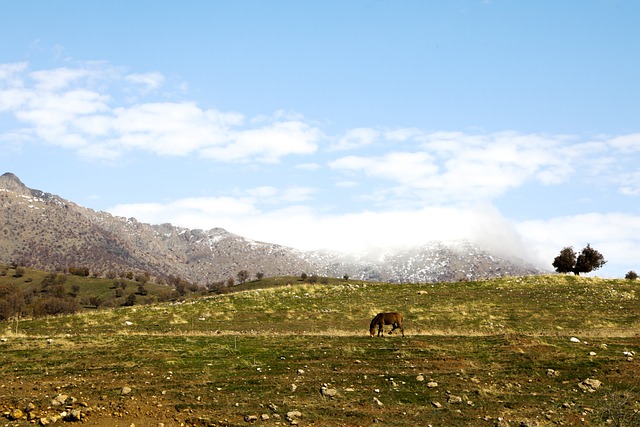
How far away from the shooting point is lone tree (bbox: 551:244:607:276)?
264 ft

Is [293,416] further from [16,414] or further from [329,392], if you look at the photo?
[16,414]

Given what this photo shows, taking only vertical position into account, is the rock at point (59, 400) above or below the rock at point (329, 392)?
below

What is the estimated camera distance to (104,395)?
2023 centimetres

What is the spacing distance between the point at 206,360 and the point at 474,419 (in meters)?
12.4

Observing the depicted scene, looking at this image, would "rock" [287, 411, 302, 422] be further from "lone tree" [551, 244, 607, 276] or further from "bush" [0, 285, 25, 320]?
"bush" [0, 285, 25, 320]

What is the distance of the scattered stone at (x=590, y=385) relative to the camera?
22.3m

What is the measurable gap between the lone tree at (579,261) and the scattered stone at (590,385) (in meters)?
64.4

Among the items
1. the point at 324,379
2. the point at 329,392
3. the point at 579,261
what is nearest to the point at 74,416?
the point at 329,392

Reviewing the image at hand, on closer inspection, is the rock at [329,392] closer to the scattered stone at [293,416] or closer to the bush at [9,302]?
Result: the scattered stone at [293,416]

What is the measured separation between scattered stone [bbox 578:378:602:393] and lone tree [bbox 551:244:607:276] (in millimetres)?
64357

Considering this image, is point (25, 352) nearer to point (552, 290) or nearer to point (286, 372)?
point (286, 372)

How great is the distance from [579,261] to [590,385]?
215ft

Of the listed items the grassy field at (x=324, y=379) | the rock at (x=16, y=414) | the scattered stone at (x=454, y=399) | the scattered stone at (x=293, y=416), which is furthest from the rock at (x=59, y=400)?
the scattered stone at (x=454, y=399)

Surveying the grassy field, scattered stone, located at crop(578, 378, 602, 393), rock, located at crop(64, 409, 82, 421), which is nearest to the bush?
the grassy field
